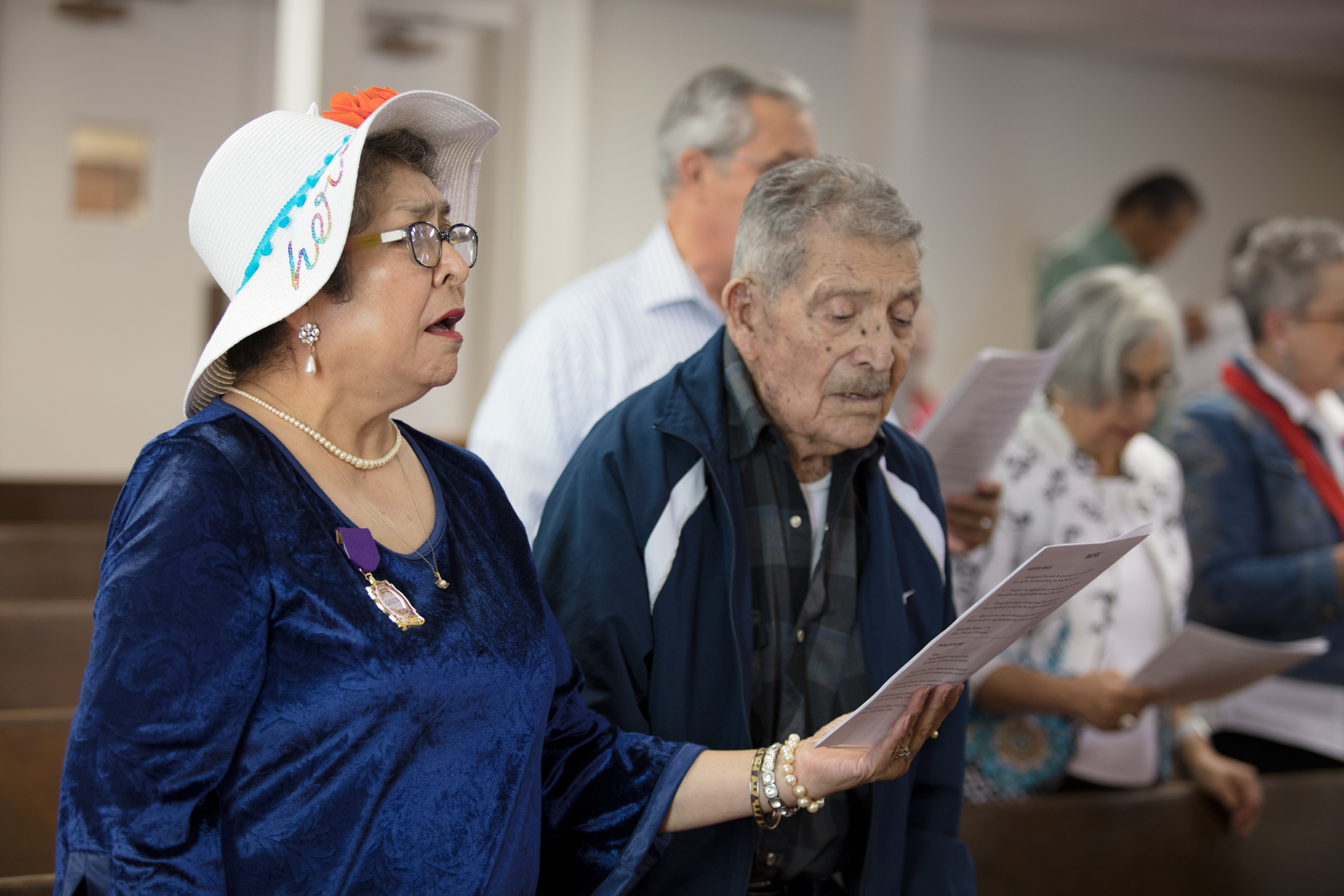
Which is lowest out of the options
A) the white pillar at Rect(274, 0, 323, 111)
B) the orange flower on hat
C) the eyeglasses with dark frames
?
the eyeglasses with dark frames

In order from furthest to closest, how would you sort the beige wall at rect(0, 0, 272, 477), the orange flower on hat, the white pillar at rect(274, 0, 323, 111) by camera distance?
the beige wall at rect(0, 0, 272, 477), the white pillar at rect(274, 0, 323, 111), the orange flower on hat

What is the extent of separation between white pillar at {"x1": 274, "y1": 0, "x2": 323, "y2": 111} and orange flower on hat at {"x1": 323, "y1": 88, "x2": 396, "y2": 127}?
274cm

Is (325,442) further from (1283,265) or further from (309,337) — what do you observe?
(1283,265)

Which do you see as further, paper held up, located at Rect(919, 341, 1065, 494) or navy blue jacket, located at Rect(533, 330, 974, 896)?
paper held up, located at Rect(919, 341, 1065, 494)

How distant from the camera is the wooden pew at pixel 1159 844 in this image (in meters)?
2.29

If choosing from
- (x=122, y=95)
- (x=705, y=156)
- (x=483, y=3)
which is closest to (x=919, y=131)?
(x=483, y=3)

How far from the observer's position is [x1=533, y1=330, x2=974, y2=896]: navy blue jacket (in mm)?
1476

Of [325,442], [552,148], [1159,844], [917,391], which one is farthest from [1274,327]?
[552,148]

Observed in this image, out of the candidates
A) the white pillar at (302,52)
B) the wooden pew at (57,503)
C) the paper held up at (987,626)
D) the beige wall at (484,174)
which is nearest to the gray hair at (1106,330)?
the paper held up at (987,626)

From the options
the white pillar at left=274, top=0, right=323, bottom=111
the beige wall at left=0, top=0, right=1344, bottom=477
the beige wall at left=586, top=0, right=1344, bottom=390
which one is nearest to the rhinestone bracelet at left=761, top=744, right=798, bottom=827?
the white pillar at left=274, top=0, right=323, bottom=111

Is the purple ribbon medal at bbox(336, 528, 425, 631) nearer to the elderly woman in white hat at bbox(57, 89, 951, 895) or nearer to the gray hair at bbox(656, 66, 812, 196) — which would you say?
the elderly woman in white hat at bbox(57, 89, 951, 895)

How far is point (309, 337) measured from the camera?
4.02ft

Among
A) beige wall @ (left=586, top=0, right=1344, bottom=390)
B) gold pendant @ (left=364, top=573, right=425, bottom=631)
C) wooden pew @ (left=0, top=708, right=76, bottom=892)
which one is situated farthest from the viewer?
beige wall @ (left=586, top=0, right=1344, bottom=390)

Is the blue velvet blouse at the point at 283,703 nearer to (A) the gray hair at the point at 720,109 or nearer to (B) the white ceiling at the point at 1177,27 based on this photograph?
(A) the gray hair at the point at 720,109
